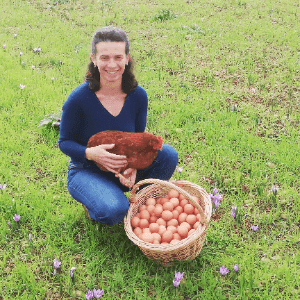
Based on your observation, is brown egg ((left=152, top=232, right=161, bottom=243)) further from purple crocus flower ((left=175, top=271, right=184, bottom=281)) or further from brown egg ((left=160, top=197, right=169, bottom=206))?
brown egg ((left=160, top=197, right=169, bottom=206))

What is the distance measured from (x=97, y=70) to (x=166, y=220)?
1.45 meters

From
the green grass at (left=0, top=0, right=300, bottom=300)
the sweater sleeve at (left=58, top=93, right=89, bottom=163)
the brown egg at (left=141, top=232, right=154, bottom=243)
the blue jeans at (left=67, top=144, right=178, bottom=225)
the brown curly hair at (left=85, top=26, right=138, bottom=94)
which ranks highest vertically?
the brown curly hair at (left=85, top=26, right=138, bottom=94)

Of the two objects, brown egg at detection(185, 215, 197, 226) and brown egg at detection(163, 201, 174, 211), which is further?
brown egg at detection(163, 201, 174, 211)

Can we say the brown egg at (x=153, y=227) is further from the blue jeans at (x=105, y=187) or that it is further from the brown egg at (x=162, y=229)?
the blue jeans at (x=105, y=187)

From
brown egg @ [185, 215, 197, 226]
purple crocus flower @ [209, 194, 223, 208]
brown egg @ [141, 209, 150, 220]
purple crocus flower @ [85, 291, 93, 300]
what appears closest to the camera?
purple crocus flower @ [85, 291, 93, 300]

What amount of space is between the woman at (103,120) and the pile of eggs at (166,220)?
24cm

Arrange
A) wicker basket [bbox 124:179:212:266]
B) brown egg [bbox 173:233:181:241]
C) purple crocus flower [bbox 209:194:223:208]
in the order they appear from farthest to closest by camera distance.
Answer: purple crocus flower [bbox 209:194:223:208] → brown egg [bbox 173:233:181:241] → wicker basket [bbox 124:179:212:266]

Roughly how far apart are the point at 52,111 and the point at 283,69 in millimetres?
4002

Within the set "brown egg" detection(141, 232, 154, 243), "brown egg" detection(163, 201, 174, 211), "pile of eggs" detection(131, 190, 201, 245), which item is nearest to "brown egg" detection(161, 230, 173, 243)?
"pile of eggs" detection(131, 190, 201, 245)

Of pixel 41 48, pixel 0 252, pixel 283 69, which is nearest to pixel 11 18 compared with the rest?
pixel 41 48

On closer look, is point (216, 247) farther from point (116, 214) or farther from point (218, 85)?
point (218, 85)

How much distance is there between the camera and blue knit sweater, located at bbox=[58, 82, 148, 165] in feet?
9.80

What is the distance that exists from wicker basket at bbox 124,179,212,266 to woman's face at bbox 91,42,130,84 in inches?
36.4

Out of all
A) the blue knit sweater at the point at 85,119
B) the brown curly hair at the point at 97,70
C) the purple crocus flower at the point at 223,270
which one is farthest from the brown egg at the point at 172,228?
the brown curly hair at the point at 97,70
